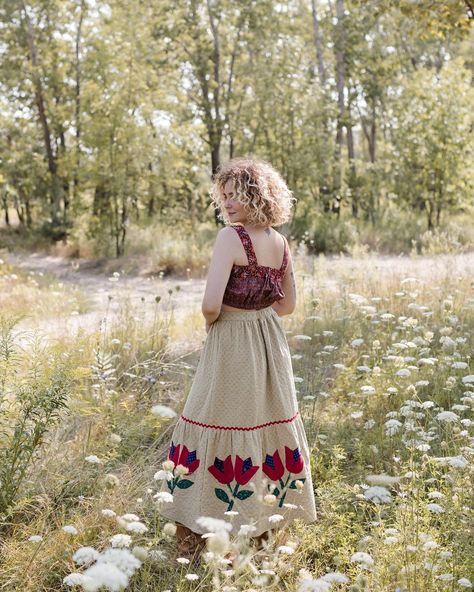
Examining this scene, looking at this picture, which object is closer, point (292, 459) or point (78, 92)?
point (292, 459)

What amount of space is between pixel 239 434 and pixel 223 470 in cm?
19

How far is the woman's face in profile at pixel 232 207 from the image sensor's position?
3369mm

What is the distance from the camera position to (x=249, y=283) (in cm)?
336

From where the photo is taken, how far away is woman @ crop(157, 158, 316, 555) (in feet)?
10.9

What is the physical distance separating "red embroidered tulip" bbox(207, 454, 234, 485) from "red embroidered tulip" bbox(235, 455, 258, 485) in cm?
3

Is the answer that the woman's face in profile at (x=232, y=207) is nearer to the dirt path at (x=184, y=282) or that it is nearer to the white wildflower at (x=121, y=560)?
the dirt path at (x=184, y=282)

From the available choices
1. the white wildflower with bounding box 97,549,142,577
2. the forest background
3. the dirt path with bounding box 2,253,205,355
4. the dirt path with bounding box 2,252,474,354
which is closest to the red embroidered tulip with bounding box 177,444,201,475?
the dirt path with bounding box 2,252,474,354

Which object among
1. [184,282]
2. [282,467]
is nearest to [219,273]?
[282,467]

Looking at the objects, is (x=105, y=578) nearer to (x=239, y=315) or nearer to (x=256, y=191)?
(x=239, y=315)

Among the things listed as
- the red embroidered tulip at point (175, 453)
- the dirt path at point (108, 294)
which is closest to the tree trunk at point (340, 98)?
the dirt path at point (108, 294)

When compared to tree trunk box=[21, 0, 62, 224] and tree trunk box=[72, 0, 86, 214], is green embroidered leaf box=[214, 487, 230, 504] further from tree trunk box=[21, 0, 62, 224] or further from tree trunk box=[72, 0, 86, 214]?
tree trunk box=[21, 0, 62, 224]

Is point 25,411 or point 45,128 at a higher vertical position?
point 45,128

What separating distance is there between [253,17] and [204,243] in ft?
20.1

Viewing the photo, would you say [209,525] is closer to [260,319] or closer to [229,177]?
[260,319]
